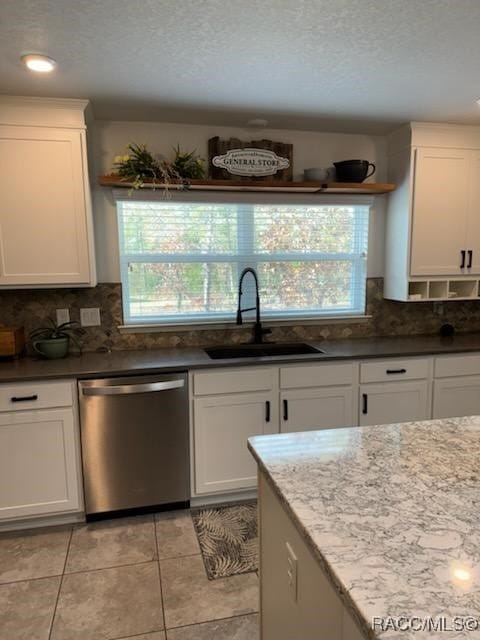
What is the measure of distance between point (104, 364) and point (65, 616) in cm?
124

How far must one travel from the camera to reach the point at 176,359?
9.05 feet

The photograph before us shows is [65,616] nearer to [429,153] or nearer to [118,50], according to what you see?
[118,50]

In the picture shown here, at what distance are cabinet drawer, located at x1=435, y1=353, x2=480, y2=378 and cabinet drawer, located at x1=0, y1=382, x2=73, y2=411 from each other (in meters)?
2.35

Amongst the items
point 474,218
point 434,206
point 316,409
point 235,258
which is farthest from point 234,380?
point 474,218

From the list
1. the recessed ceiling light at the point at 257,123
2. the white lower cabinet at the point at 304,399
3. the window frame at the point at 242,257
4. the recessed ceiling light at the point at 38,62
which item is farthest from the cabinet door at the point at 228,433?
the recessed ceiling light at the point at 38,62

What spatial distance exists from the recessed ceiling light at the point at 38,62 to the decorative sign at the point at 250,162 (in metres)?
1.07

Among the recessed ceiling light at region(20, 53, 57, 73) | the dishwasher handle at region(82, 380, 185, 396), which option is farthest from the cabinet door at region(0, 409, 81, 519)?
the recessed ceiling light at region(20, 53, 57, 73)

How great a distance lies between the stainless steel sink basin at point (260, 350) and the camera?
3.16 metres

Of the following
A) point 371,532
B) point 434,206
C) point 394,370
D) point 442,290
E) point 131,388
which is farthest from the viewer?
point 442,290

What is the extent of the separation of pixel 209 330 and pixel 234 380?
63 centimetres

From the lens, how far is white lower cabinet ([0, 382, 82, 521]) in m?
2.42

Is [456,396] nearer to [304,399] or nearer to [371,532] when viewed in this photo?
[304,399]

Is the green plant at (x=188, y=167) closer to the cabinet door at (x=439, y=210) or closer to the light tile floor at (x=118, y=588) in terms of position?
the cabinet door at (x=439, y=210)

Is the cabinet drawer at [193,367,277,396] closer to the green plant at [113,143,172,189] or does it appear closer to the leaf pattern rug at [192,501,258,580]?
the leaf pattern rug at [192,501,258,580]
